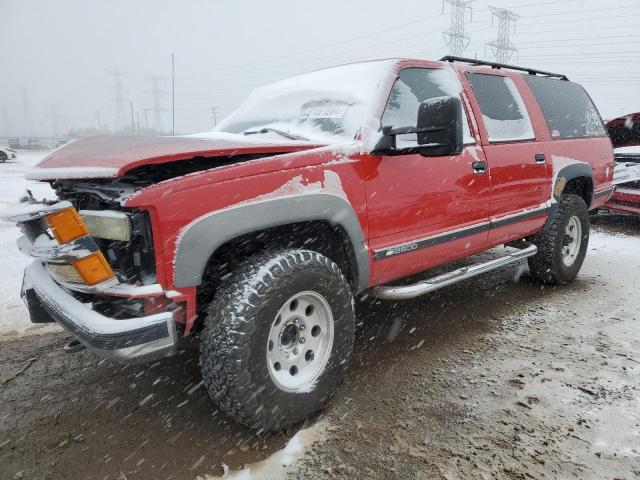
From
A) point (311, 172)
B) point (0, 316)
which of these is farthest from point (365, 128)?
point (0, 316)

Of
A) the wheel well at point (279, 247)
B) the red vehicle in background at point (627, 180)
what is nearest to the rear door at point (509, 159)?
the wheel well at point (279, 247)

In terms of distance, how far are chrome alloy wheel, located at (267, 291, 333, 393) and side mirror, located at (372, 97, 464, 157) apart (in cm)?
92

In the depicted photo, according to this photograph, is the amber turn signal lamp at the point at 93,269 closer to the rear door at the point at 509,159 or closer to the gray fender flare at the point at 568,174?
the rear door at the point at 509,159

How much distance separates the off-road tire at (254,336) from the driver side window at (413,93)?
3.56 feet

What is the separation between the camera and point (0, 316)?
12.7ft

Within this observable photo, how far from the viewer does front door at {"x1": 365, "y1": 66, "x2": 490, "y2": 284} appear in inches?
107

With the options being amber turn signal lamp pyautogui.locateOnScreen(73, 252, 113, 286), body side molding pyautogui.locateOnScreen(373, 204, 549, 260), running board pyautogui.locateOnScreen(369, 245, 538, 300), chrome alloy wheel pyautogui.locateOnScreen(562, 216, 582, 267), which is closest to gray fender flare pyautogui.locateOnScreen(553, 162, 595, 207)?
body side molding pyautogui.locateOnScreen(373, 204, 549, 260)

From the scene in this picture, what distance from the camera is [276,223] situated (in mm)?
2242

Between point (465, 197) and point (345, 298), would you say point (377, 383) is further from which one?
point (465, 197)

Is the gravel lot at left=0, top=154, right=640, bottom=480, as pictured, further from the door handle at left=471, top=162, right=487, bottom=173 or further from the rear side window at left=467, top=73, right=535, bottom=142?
the rear side window at left=467, top=73, right=535, bottom=142

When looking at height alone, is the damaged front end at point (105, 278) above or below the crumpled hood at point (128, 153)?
below

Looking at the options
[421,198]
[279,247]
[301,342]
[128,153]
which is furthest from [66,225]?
[421,198]

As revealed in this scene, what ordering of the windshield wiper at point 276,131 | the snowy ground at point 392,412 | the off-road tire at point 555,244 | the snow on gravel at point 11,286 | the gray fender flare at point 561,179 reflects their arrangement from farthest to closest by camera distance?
the off-road tire at point 555,244, the gray fender flare at point 561,179, the snow on gravel at point 11,286, the windshield wiper at point 276,131, the snowy ground at point 392,412

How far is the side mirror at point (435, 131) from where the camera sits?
2.41 meters
